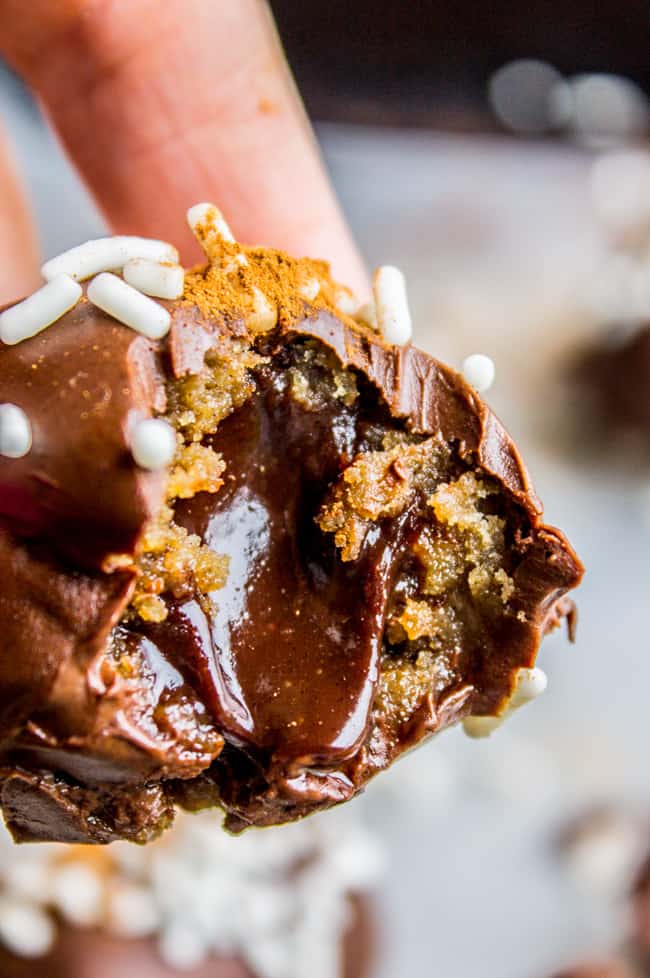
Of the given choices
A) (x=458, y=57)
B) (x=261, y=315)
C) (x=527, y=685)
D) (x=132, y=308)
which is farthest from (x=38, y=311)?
(x=458, y=57)

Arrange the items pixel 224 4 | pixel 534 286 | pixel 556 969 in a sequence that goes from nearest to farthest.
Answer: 1. pixel 224 4
2. pixel 556 969
3. pixel 534 286

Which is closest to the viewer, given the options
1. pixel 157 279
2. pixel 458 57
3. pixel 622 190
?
pixel 157 279

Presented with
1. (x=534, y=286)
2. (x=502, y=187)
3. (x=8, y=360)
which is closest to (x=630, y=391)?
(x=534, y=286)

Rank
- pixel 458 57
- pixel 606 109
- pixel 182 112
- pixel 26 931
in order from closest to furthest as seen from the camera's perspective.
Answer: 1. pixel 182 112
2. pixel 26 931
3. pixel 458 57
4. pixel 606 109

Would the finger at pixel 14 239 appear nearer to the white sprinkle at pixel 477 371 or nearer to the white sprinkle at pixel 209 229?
the white sprinkle at pixel 209 229

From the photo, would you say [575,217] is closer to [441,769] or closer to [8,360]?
[441,769]

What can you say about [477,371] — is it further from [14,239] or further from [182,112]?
[14,239]

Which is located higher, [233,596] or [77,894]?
[233,596]
